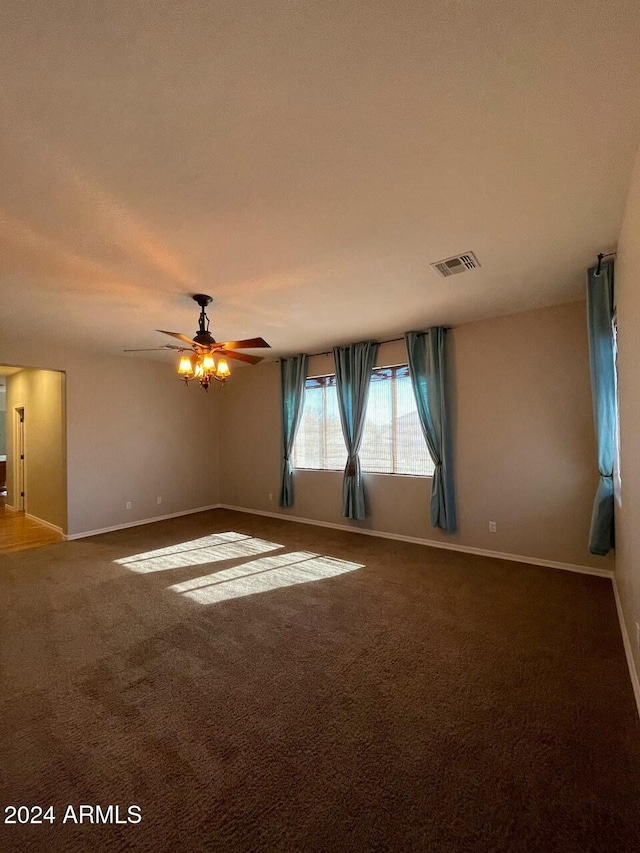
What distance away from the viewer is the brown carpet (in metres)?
1.38

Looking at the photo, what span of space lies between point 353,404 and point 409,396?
822mm

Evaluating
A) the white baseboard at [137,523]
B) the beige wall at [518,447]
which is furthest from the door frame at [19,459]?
the beige wall at [518,447]

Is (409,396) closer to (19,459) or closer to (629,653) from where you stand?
(629,653)

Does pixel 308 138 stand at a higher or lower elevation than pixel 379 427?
higher

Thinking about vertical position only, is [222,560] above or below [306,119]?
below

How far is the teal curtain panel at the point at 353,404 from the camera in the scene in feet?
17.3

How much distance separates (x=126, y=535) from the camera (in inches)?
215

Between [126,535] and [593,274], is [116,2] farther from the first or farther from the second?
[126,535]

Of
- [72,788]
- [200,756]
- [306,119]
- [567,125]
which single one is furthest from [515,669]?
[306,119]

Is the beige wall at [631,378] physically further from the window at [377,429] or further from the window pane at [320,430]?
the window pane at [320,430]

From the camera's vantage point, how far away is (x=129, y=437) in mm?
6094

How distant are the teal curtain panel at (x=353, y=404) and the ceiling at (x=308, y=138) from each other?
2.20 metres

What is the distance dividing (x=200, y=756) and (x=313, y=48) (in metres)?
2.87

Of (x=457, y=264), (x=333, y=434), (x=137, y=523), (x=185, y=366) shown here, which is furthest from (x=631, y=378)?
(x=137, y=523)
